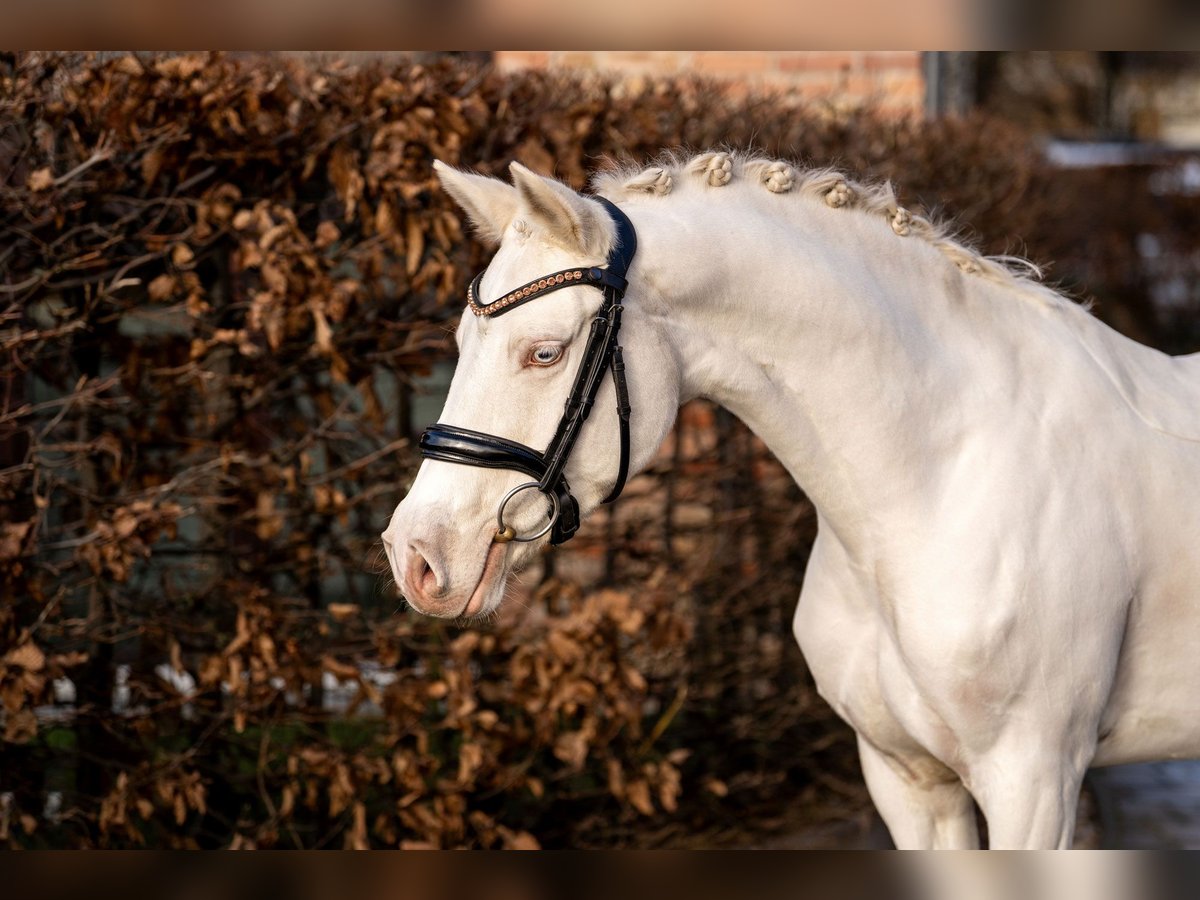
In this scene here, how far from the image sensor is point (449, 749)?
4.43 metres

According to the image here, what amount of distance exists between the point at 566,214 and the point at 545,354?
234mm

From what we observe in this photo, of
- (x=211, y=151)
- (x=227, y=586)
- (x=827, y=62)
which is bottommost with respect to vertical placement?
(x=227, y=586)

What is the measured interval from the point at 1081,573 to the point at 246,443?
8.28 ft

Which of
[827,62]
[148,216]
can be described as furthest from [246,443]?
[827,62]

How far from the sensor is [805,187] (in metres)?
2.50

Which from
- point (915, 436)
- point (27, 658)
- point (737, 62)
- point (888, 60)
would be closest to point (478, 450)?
point (915, 436)

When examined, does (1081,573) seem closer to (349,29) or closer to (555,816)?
(349,29)

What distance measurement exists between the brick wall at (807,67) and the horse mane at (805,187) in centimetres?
289

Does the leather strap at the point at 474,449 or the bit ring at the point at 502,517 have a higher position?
the leather strap at the point at 474,449

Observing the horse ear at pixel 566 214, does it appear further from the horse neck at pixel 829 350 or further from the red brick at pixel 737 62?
the red brick at pixel 737 62

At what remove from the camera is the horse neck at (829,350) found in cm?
235

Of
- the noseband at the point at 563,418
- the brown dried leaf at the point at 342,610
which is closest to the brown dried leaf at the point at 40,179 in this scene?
the brown dried leaf at the point at 342,610

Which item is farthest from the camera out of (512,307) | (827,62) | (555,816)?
(827,62)

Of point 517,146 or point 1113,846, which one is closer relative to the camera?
point 517,146
